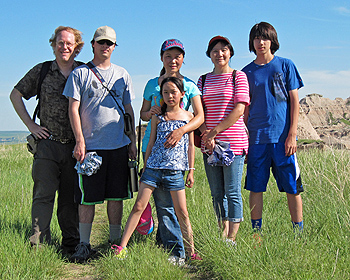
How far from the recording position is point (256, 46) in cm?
382

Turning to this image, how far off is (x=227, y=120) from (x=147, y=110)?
0.82 metres

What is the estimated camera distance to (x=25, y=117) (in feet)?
12.9

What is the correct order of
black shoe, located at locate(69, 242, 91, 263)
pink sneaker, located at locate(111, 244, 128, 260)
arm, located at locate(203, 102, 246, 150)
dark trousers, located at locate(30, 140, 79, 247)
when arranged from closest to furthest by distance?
pink sneaker, located at locate(111, 244, 128, 260)
arm, located at locate(203, 102, 246, 150)
black shoe, located at locate(69, 242, 91, 263)
dark trousers, located at locate(30, 140, 79, 247)

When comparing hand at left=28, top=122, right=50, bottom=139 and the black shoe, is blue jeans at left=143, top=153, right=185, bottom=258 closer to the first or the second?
the black shoe

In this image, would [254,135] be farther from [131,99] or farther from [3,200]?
[3,200]

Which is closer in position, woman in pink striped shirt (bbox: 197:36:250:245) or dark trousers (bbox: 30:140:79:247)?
woman in pink striped shirt (bbox: 197:36:250:245)

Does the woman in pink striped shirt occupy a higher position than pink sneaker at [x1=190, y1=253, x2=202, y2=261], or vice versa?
the woman in pink striped shirt

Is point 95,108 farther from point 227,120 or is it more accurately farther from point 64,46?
point 227,120

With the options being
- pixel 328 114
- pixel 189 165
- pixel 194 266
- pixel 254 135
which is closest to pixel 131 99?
pixel 189 165

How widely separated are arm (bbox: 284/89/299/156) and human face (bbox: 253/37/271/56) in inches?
19.2

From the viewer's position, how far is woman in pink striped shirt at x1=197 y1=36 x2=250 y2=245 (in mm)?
3592

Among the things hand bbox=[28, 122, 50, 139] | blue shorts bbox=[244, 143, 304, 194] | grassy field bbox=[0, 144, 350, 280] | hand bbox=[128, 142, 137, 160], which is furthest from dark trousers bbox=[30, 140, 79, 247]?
blue shorts bbox=[244, 143, 304, 194]

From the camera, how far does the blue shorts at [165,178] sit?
347 cm

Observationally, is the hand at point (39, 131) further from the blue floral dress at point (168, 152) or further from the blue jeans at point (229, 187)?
the blue jeans at point (229, 187)
